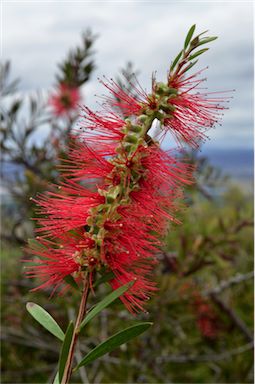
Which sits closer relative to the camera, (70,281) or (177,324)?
(70,281)

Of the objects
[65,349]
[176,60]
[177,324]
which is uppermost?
[176,60]

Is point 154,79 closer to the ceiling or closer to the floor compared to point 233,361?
closer to the ceiling

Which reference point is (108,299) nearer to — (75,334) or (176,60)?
(75,334)

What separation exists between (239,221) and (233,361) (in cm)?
66

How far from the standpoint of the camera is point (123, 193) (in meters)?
0.67

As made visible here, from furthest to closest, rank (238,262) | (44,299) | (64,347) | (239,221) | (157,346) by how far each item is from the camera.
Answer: (238,262) → (44,299) → (157,346) → (239,221) → (64,347)

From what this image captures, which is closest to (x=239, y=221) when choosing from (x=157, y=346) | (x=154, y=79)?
(x=157, y=346)

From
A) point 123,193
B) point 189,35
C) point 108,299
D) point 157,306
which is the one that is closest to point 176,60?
point 189,35

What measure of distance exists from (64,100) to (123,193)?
5.50ft

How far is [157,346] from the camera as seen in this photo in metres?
2.06

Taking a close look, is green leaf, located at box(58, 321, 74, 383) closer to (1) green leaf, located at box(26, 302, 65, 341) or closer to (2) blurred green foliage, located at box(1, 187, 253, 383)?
(1) green leaf, located at box(26, 302, 65, 341)

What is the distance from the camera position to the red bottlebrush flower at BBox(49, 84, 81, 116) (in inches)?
86.7

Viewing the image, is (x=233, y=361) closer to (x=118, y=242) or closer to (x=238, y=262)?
(x=238, y=262)

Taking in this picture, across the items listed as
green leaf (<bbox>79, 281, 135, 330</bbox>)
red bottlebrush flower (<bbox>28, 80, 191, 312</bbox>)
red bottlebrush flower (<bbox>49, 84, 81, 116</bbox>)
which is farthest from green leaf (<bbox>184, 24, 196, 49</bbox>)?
red bottlebrush flower (<bbox>49, 84, 81, 116</bbox>)
